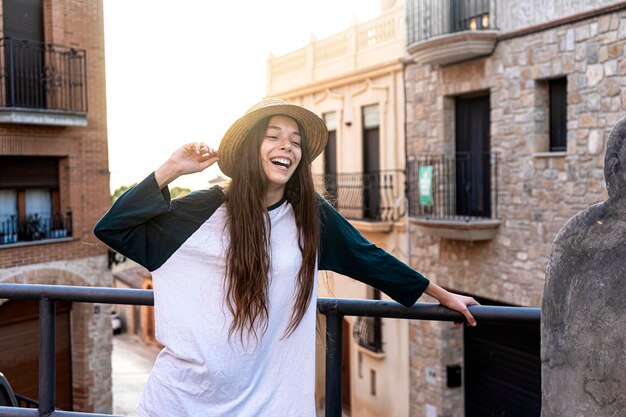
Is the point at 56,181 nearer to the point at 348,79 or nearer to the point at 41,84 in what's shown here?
the point at 41,84

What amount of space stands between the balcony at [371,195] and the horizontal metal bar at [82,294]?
480 inches

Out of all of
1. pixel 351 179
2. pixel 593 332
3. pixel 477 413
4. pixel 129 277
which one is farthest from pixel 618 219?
pixel 129 277

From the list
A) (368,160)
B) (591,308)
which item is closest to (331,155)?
(368,160)

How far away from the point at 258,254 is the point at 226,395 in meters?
0.42

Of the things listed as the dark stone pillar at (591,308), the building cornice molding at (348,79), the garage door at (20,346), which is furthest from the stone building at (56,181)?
the dark stone pillar at (591,308)

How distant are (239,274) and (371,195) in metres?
13.9

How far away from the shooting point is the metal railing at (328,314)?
210cm

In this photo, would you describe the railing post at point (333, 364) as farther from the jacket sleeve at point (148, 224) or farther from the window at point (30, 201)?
the window at point (30, 201)

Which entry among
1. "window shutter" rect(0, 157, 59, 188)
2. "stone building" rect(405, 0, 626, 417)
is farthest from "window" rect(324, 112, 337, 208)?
"window shutter" rect(0, 157, 59, 188)

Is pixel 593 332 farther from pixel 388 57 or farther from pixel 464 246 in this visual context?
pixel 388 57

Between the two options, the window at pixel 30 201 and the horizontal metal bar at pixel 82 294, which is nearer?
the horizontal metal bar at pixel 82 294

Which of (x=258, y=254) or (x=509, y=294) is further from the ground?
(x=258, y=254)

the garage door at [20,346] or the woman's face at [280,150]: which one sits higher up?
the woman's face at [280,150]

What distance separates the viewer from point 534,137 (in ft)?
38.1
